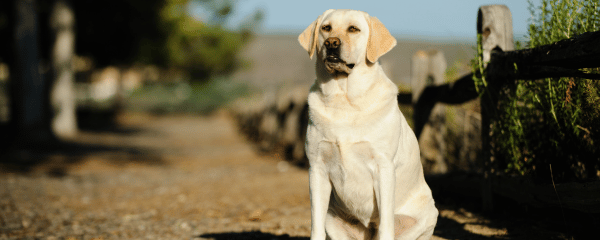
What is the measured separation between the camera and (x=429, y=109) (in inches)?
197

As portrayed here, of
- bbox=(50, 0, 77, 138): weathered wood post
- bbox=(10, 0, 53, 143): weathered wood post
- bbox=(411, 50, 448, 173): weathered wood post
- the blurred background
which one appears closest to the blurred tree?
the blurred background

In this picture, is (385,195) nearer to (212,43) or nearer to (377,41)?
(377,41)

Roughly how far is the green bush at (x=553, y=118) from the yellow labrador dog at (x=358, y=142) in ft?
3.20

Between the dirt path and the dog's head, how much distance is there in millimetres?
1579

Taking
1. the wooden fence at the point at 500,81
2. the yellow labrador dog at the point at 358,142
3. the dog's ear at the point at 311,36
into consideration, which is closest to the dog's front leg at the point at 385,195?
the yellow labrador dog at the point at 358,142

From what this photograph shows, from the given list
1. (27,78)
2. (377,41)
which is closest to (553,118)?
(377,41)

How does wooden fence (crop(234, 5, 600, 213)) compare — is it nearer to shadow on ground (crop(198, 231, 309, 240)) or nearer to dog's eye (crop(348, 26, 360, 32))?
dog's eye (crop(348, 26, 360, 32))

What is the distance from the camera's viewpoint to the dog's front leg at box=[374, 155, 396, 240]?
99.8 inches

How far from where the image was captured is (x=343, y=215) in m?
2.90

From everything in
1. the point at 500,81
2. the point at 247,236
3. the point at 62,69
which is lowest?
the point at 247,236

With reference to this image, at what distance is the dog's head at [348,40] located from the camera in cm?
265

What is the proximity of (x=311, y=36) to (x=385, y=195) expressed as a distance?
104cm

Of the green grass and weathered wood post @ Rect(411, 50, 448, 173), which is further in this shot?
weathered wood post @ Rect(411, 50, 448, 173)

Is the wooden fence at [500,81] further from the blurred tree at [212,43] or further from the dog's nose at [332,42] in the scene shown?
the blurred tree at [212,43]
